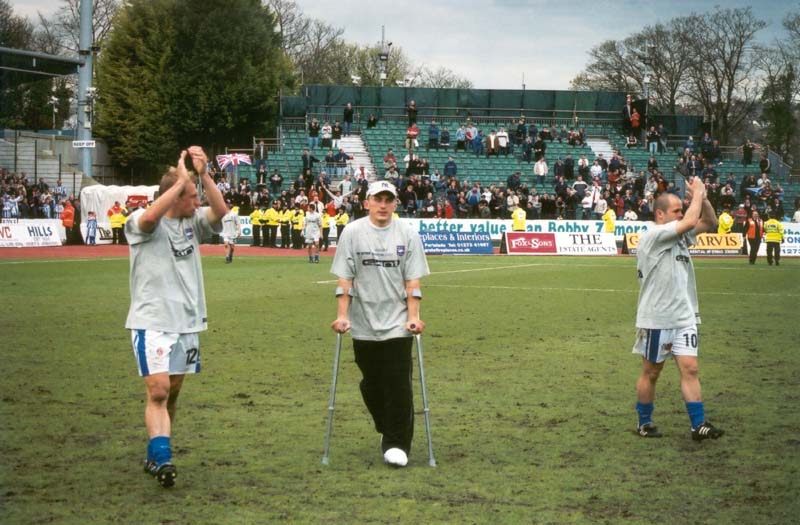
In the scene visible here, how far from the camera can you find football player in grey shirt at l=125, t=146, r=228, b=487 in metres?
6.66

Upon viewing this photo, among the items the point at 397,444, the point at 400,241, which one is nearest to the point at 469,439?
the point at 397,444

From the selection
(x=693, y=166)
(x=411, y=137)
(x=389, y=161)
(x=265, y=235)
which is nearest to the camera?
(x=265, y=235)

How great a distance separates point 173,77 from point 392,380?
5340 centimetres

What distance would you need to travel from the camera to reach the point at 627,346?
46.5ft

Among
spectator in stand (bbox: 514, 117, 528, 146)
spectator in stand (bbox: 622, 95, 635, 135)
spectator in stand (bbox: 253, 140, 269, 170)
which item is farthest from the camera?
spectator in stand (bbox: 622, 95, 635, 135)

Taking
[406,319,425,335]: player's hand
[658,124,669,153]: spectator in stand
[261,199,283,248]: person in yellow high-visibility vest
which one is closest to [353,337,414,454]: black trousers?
[406,319,425,335]: player's hand

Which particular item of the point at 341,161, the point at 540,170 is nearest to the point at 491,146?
the point at 540,170

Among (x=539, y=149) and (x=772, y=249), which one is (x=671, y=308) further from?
(x=539, y=149)

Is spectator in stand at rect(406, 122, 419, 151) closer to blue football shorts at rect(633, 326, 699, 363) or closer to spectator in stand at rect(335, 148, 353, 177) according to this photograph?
spectator in stand at rect(335, 148, 353, 177)

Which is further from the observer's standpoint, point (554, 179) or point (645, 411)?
point (554, 179)

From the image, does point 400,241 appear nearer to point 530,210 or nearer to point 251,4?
point 530,210

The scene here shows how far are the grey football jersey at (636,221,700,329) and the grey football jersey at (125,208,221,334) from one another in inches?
140

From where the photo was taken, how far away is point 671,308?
8.34m

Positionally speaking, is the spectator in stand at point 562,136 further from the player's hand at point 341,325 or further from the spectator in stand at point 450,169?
the player's hand at point 341,325
